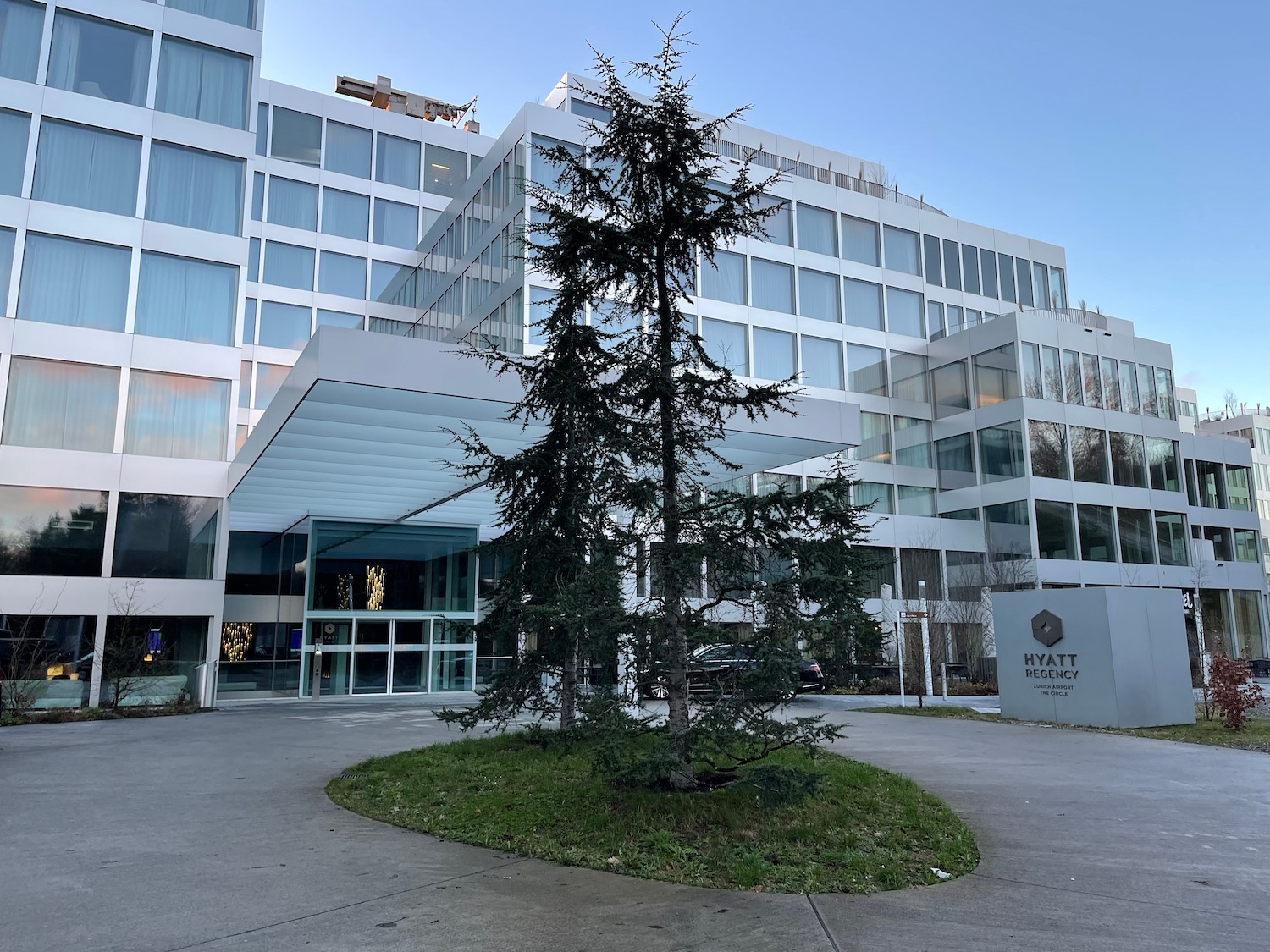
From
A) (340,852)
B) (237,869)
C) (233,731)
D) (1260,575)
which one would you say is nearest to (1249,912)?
(340,852)

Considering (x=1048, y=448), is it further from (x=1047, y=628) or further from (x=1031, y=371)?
(x=1047, y=628)

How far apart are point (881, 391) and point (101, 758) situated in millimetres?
36982

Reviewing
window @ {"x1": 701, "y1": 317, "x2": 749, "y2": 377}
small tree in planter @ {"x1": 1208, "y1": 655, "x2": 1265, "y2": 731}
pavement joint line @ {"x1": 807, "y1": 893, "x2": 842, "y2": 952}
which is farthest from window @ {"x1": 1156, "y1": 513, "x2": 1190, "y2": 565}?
pavement joint line @ {"x1": 807, "y1": 893, "x2": 842, "y2": 952}

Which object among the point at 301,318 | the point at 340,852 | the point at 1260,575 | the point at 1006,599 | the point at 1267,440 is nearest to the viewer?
the point at 340,852

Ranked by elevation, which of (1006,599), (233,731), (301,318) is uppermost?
(301,318)

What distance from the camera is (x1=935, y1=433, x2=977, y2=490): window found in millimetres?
42625

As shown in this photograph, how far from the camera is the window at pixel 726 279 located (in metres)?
A: 39.2

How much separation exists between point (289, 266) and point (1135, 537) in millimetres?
39505

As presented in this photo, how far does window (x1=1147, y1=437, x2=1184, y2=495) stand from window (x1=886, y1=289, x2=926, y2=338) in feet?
38.1

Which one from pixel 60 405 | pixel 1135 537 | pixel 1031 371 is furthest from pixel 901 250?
pixel 60 405

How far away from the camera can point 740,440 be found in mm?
19875

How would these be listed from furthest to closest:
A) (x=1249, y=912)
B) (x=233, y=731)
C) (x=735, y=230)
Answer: (x=233, y=731) → (x=735, y=230) → (x=1249, y=912)

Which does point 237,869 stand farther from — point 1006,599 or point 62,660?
point 62,660

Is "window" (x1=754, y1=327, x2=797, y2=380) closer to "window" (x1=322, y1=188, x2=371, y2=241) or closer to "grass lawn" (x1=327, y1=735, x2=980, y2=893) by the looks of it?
"window" (x1=322, y1=188, x2=371, y2=241)
